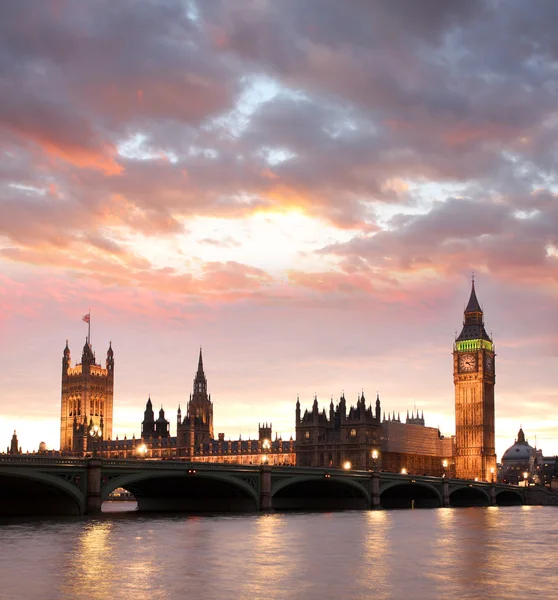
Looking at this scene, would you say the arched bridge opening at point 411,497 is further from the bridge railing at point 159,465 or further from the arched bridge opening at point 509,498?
the bridge railing at point 159,465

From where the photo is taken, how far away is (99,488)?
284ft

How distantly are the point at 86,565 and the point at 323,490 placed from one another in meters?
86.3

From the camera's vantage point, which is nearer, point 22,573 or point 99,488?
point 22,573

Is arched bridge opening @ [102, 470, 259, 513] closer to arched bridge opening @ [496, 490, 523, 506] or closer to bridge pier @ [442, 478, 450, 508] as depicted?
bridge pier @ [442, 478, 450, 508]

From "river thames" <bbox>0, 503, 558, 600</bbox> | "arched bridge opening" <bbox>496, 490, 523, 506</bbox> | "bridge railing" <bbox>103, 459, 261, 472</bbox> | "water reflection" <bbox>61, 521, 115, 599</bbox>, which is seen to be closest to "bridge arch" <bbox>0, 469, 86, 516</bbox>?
"river thames" <bbox>0, 503, 558, 600</bbox>

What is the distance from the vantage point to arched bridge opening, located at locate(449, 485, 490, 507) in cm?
17185

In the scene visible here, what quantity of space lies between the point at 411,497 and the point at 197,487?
2325 inches

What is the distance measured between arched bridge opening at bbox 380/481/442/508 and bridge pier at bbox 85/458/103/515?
6580cm

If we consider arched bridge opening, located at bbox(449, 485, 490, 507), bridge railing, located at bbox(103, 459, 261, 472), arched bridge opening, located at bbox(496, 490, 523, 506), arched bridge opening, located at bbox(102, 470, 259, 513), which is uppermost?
bridge railing, located at bbox(103, 459, 261, 472)

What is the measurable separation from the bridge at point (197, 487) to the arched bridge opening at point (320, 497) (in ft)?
0.45

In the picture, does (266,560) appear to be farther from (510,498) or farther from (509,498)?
(510,498)

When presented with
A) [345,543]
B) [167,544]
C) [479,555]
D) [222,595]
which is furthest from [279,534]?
[222,595]

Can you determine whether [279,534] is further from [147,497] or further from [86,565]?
[147,497]

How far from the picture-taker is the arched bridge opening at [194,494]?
104 metres
